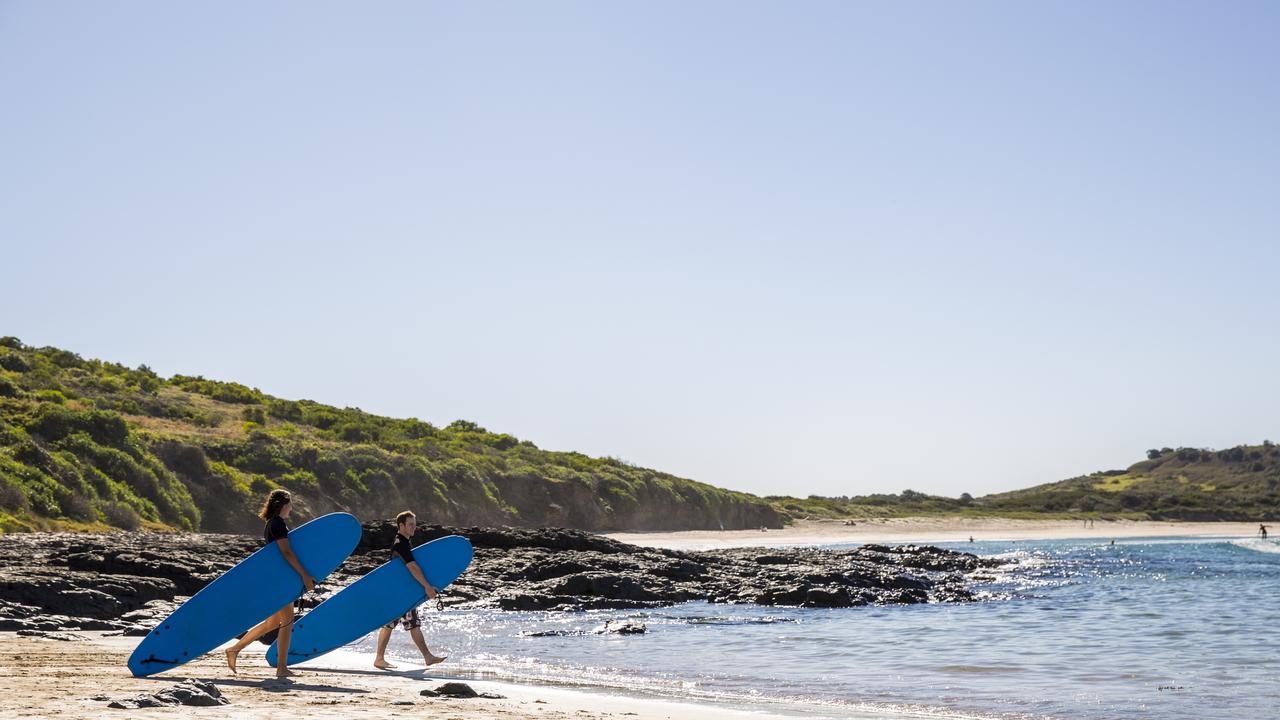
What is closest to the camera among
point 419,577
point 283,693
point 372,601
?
point 283,693

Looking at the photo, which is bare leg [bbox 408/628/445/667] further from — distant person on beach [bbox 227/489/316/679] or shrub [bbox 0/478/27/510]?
shrub [bbox 0/478/27/510]

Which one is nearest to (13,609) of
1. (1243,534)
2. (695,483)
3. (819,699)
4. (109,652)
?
(109,652)

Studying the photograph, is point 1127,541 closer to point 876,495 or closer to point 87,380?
point 876,495

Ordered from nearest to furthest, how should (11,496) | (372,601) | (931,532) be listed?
(372,601) → (11,496) → (931,532)

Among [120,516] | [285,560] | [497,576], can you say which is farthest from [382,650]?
[120,516]

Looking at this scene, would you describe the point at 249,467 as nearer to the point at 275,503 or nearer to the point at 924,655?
the point at 924,655

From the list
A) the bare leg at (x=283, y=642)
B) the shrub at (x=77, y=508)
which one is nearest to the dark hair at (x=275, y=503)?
the bare leg at (x=283, y=642)

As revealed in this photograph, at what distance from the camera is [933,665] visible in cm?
1267

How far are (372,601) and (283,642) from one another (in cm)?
192

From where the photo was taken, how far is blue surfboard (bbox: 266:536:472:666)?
1084 cm

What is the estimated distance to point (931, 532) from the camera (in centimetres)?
6856

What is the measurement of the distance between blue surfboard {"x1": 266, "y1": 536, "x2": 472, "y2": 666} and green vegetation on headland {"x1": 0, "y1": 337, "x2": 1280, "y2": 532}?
14.4 m

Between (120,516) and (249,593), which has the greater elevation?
(120,516)

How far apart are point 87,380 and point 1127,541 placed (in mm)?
55190
